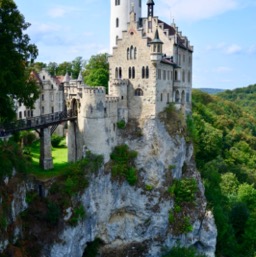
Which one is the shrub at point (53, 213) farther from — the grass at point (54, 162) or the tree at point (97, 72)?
the tree at point (97, 72)

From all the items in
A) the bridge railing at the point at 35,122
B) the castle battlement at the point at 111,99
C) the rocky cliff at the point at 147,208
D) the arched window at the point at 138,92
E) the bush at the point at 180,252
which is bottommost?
the bush at the point at 180,252

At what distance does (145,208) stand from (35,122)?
15.6 m

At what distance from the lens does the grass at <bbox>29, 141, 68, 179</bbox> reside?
39438 millimetres

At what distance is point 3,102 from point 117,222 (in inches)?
712

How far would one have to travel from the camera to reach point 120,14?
2112 inches

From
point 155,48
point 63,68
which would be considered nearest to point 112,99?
point 155,48

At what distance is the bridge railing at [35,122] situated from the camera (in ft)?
120

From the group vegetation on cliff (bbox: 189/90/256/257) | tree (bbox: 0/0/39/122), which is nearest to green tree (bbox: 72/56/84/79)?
vegetation on cliff (bbox: 189/90/256/257)

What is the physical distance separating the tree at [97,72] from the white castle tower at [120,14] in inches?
459

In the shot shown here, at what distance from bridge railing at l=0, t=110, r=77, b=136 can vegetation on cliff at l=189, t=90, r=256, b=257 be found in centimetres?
2012

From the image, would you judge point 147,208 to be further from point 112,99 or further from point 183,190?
point 112,99

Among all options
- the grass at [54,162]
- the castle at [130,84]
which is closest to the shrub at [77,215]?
the grass at [54,162]

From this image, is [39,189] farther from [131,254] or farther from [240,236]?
[240,236]

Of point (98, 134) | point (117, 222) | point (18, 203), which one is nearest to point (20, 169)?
point (18, 203)
